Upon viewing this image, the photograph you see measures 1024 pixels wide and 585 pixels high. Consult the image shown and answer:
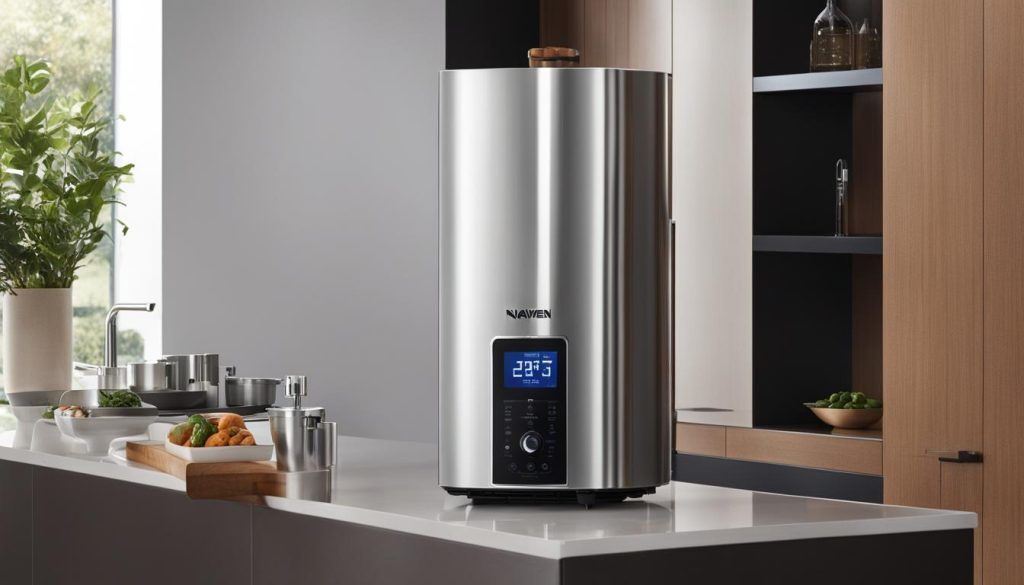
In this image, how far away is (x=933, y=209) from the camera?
3.44 meters

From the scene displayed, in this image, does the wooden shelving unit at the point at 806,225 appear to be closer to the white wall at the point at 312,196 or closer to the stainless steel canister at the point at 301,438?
the white wall at the point at 312,196

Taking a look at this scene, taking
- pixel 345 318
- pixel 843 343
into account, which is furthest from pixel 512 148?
pixel 345 318

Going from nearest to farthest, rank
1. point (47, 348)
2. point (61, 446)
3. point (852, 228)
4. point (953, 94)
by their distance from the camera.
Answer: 1. point (61, 446)
2. point (953, 94)
3. point (47, 348)
4. point (852, 228)

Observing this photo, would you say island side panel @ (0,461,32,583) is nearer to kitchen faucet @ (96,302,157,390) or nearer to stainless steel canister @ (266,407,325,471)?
kitchen faucet @ (96,302,157,390)

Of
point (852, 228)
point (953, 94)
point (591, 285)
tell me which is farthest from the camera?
point (852, 228)

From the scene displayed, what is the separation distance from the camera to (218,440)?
233cm

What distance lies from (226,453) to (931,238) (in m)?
1.95

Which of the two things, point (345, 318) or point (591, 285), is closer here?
point (591, 285)

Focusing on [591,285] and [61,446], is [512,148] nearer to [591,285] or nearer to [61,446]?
[591,285]

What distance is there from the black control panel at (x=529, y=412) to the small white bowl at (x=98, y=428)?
1.17 m

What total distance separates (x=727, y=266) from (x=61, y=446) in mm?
1952

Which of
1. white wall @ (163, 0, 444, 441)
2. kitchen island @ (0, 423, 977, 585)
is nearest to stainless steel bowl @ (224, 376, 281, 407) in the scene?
kitchen island @ (0, 423, 977, 585)

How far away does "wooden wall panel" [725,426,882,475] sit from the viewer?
11.8 feet

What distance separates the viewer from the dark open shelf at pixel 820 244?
3.64 metres
